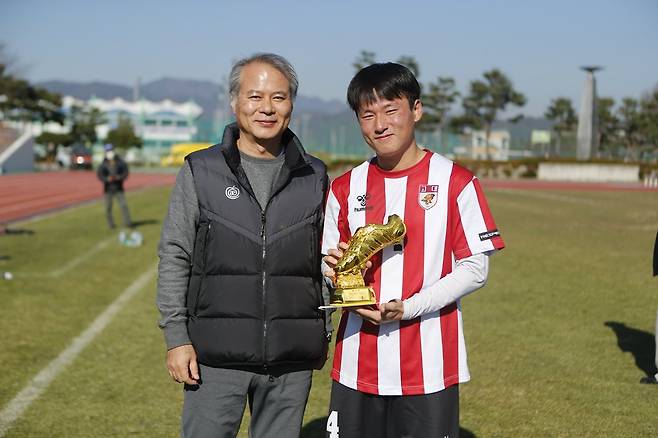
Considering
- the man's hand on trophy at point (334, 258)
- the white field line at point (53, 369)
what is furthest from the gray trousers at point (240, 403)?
the white field line at point (53, 369)

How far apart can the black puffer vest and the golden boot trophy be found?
28 cm

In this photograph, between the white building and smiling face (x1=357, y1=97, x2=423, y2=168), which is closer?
smiling face (x1=357, y1=97, x2=423, y2=168)

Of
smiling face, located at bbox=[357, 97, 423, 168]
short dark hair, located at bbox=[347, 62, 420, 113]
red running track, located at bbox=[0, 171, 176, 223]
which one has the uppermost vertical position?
short dark hair, located at bbox=[347, 62, 420, 113]

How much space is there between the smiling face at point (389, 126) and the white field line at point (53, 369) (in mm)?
3366

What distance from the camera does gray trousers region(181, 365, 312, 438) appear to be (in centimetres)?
303

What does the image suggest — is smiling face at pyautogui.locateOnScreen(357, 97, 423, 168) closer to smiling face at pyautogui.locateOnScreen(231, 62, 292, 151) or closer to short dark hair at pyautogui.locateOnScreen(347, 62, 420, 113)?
short dark hair at pyautogui.locateOnScreen(347, 62, 420, 113)

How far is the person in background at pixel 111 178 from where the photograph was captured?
1789 cm

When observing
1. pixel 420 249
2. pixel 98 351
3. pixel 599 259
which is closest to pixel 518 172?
pixel 599 259

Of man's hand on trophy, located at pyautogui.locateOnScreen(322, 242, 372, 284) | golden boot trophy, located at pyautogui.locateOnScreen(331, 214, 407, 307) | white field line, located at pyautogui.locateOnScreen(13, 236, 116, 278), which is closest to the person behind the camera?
golden boot trophy, located at pyautogui.locateOnScreen(331, 214, 407, 307)

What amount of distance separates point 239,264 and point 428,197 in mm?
735

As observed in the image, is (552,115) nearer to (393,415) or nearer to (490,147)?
(490,147)

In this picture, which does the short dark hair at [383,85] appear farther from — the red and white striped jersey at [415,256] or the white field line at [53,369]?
the white field line at [53,369]

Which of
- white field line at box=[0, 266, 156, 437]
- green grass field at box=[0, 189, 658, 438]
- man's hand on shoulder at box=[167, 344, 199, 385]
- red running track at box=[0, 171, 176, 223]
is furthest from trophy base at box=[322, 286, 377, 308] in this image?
red running track at box=[0, 171, 176, 223]

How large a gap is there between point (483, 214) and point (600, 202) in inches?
1098
